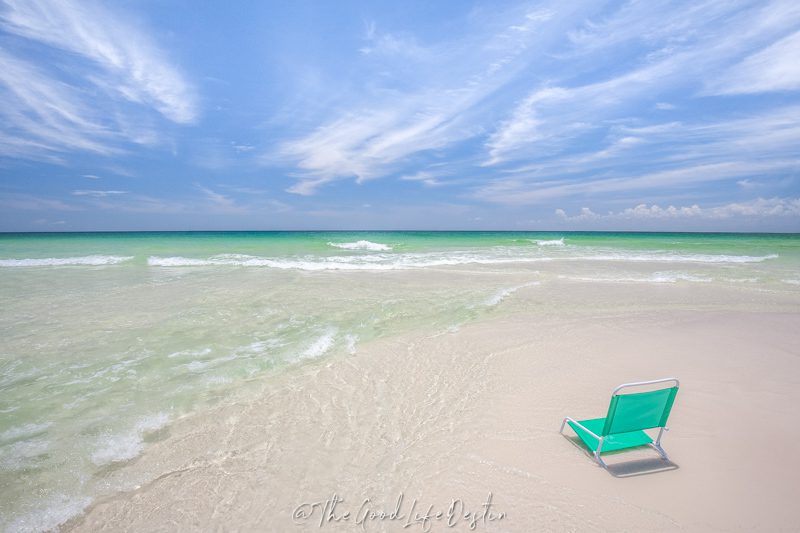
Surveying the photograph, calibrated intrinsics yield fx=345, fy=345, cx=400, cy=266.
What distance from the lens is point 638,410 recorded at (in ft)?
11.5

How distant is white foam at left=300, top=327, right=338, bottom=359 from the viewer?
6434mm

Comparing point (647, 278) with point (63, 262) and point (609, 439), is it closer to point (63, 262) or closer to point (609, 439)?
point (609, 439)

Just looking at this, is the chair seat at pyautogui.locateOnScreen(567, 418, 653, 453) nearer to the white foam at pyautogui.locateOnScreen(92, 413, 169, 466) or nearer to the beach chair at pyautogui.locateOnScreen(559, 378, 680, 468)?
the beach chair at pyautogui.locateOnScreen(559, 378, 680, 468)

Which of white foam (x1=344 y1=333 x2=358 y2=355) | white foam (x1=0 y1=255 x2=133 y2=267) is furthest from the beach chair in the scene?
white foam (x1=0 y1=255 x2=133 y2=267)

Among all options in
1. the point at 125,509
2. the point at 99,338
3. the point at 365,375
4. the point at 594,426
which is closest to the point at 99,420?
the point at 125,509

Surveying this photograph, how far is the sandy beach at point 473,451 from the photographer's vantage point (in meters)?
3.03

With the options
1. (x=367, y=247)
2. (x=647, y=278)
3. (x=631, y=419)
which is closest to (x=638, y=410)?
(x=631, y=419)

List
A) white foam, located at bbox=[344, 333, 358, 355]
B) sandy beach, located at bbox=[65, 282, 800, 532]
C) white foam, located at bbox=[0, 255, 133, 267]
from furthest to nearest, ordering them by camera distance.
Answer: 1. white foam, located at bbox=[0, 255, 133, 267]
2. white foam, located at bbox=[344, 333, 358, 355]
3. sandy beach, located at bbox=[65, 282, 800, 532]

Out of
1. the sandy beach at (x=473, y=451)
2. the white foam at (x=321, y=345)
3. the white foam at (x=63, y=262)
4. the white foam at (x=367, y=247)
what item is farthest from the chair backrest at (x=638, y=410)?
the white foam at (x=367, y=247)

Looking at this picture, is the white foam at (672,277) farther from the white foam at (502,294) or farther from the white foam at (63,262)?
the white foam at (63,262)

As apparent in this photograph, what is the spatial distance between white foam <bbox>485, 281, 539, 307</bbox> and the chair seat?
6192 millimetres

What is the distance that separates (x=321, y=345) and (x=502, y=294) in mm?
7019

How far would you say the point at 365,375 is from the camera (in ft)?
18.5

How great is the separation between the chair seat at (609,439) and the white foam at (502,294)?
20.3ft
